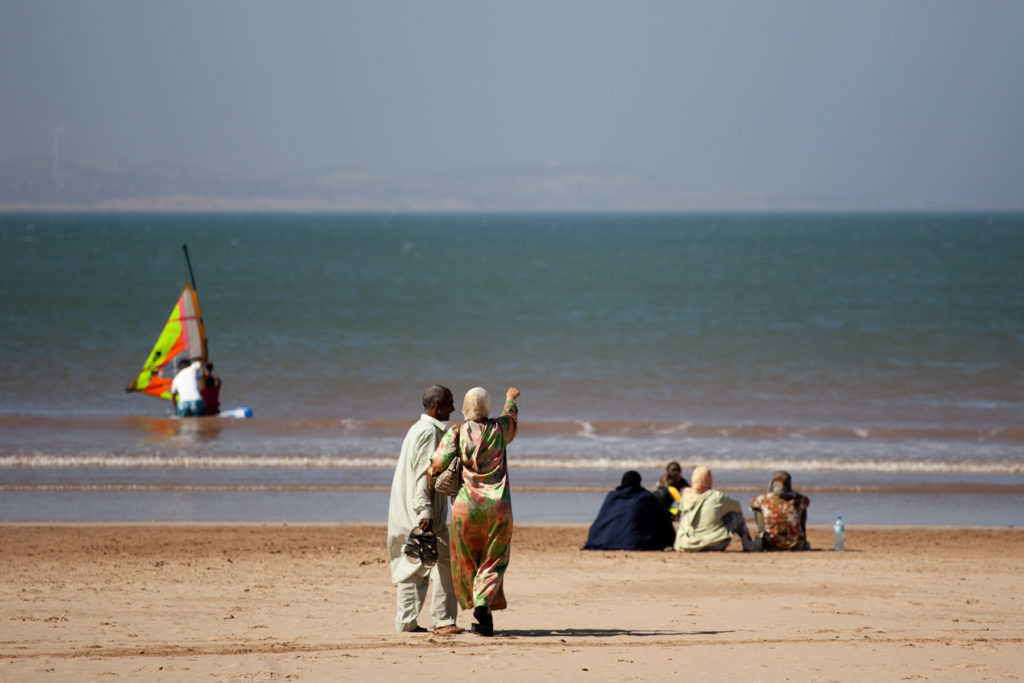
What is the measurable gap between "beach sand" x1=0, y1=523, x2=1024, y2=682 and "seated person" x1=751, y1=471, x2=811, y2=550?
0.87ft

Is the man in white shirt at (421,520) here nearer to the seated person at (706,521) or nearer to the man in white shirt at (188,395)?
the seated person at (706,521)

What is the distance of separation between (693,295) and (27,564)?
45737 mm

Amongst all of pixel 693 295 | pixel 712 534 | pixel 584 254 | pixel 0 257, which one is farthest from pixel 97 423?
pixel 584 254

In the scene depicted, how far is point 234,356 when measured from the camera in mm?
30547

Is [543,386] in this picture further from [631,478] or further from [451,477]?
[451,477]

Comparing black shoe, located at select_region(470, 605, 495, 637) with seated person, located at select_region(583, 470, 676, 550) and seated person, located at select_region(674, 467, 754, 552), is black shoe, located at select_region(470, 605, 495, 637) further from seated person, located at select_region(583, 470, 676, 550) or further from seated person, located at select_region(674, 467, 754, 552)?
seated person, located at select_region(674, 467, 754, 552)

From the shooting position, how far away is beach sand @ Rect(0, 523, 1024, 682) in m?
5.82

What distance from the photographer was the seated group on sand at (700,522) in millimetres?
10258

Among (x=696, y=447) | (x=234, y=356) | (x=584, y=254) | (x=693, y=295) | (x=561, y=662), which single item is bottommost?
(x=561, y=662)

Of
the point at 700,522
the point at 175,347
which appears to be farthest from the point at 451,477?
the point at 175,347

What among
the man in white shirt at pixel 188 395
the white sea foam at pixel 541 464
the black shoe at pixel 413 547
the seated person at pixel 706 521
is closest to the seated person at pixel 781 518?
the seated person at pixel 706 521

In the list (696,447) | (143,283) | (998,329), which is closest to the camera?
(696,447)

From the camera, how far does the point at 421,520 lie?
20.9ft

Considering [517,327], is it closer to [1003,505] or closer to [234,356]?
[234,356]
